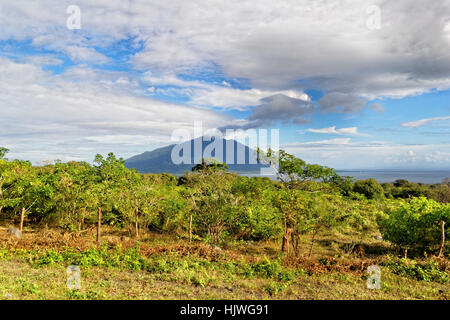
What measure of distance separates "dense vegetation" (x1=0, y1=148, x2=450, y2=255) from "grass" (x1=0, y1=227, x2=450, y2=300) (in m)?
2.07

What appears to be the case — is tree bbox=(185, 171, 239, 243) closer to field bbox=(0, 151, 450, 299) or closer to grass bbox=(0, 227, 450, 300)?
field bbox=(0, 151, 450, 299)

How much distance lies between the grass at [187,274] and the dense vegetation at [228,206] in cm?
207

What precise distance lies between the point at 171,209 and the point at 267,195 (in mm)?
4787

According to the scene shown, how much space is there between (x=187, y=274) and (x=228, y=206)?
4.75 metres

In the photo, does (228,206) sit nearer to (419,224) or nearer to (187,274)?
(187,274)

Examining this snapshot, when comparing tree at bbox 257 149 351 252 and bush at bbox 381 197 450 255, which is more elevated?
tree at bbox 257 149 351 252

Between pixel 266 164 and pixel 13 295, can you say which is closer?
pixel 13 295

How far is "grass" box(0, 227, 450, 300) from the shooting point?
668 cm

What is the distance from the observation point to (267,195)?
13.5 metres

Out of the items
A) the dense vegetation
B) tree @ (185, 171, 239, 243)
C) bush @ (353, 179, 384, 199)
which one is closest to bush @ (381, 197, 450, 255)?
the dense vegetation

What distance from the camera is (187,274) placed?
25.8 ft
